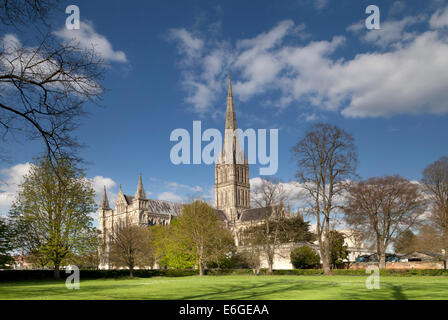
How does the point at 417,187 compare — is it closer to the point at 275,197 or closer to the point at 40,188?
the point at 275,197

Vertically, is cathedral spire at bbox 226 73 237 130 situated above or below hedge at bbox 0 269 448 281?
above

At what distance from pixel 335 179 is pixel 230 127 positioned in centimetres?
10240

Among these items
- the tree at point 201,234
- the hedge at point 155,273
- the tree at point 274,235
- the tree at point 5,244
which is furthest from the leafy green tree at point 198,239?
the tree at point 5,244

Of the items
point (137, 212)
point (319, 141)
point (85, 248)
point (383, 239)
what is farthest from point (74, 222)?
point (137, 212)

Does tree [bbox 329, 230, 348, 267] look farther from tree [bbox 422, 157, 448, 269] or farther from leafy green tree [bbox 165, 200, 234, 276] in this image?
leafy green tree [bbox 165, 200, 234, 276]

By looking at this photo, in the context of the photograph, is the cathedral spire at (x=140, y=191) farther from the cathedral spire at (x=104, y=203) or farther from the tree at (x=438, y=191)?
the tree at (x=438, y=191)

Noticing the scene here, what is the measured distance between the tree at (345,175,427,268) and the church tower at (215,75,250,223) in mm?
86634

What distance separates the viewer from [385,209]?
47094 millimetres

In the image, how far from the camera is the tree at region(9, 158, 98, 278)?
130ft

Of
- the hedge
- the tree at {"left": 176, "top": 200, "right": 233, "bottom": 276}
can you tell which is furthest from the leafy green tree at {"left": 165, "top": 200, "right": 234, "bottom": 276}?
the hedge

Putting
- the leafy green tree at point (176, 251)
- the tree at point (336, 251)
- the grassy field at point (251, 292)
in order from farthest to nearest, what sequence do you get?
the tree at point (336, 251), the leafy green tree at point (176, 251), the grassy field at point (251, 292)

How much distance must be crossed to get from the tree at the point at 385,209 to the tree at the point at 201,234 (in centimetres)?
1861

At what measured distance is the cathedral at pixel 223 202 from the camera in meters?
114

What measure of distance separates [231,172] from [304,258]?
8266 centimetres
